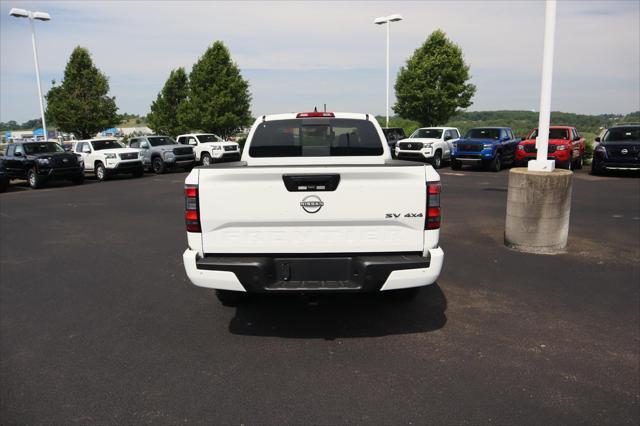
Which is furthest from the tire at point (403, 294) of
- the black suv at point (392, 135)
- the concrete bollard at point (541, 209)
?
the black suv at point (392, 135)

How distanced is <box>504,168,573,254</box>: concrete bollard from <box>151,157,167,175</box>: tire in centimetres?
1930

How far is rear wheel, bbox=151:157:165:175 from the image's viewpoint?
2369 cm

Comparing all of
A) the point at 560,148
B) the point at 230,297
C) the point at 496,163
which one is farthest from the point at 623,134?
the point at 230,297

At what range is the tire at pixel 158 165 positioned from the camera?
2367cm

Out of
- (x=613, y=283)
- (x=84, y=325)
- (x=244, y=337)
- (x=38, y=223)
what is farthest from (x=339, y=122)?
(x=38, y=223)

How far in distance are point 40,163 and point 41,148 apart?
160 cm

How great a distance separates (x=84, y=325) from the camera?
190 inches

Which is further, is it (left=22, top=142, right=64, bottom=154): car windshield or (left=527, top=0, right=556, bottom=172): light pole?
(left=22, top=142, right=64, bottom=154): car windshield

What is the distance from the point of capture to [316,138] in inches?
224

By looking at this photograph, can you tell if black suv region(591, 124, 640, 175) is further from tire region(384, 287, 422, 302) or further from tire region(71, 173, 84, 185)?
tire region(71, 173, 84, 185)

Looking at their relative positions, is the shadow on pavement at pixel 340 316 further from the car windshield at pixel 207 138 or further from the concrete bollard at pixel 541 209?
the car windshield at pixel 207 138

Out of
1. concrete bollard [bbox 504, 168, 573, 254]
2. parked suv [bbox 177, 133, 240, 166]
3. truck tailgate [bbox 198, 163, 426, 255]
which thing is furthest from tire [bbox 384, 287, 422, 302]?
parked suv [bbox 177, 133, 240, 166]

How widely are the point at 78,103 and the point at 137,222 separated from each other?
28663 mm

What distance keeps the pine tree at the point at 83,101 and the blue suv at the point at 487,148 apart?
2573cm
